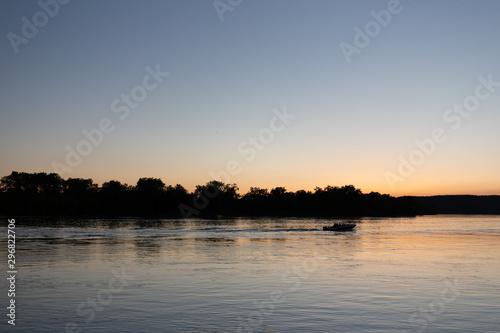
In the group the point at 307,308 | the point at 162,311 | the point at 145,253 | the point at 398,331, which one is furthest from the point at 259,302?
the point at 145,253

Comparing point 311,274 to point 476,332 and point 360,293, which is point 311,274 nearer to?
point 360,293

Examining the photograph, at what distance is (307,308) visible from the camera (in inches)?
952

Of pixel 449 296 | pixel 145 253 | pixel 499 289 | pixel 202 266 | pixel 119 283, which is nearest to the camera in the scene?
pixel 449 296

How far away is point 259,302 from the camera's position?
25.7 metres

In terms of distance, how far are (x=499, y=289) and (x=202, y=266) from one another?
22.1m

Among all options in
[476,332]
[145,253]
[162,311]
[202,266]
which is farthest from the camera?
[145,253]

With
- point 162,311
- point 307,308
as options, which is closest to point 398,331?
point 307,308

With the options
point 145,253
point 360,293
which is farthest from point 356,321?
point 145,253

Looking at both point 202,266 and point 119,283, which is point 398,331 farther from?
point 202,266

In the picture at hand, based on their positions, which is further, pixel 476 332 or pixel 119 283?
pixel 119 283

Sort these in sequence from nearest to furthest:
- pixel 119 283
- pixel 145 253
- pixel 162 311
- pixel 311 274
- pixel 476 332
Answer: pixel 476 332, pixel 162 311, pixel 119 283, pixel 311 274, pixel 145 253

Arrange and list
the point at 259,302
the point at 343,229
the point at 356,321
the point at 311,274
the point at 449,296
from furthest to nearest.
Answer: the point at 343,229
the point at 311,274
the point at 449,296
the point at 259,302
the point at 356,321

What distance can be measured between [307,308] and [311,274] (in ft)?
40.8

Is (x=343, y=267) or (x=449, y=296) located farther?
(x=343, y=267)
